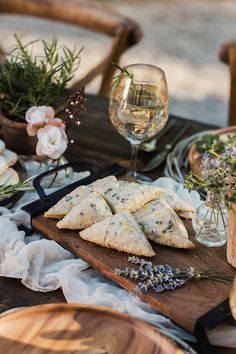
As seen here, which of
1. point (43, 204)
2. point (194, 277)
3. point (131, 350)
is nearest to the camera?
point (131, 350)

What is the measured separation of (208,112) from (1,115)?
2.73 m

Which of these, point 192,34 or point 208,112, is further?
point 192,34

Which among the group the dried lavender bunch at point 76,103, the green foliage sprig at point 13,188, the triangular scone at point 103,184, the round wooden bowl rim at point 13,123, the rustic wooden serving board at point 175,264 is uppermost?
the dried lavender bunch at point 76,103

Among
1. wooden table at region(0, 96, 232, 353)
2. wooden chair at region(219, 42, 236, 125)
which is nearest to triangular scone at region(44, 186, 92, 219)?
wooden table at region(0, 96, 232, 353)

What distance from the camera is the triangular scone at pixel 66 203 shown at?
132 centimetres

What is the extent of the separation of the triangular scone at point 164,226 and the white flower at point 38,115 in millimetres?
323

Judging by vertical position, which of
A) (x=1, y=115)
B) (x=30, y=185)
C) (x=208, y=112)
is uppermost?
(x=1, y=115)

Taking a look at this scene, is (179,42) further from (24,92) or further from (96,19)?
(24,92)

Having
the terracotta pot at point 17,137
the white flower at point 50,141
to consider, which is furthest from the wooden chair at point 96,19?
the white flower at point 50,141

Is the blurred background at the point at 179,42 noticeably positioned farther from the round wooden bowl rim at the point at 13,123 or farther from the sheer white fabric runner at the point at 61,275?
the sheer white fabric runner at the point at 61,275

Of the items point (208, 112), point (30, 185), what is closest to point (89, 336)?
point (30, 185)

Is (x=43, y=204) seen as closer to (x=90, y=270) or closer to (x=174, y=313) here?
(x=90, y=270)

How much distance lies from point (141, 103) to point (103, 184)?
27 cm

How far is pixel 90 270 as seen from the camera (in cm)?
127
